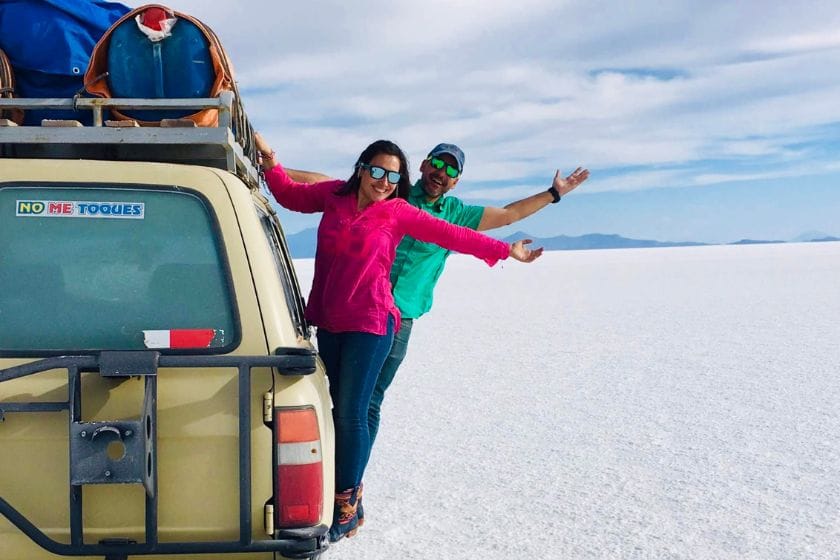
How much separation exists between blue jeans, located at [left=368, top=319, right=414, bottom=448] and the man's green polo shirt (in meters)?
0.21

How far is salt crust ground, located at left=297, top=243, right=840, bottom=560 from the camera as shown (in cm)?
425

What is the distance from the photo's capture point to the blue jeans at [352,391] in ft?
11.5

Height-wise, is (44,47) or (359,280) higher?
(44,47)

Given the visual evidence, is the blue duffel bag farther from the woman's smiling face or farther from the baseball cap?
the baseball cap

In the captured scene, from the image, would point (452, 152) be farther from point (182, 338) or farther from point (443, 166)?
point (182, 338)

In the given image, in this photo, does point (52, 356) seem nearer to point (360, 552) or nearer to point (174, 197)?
point (174, 197)

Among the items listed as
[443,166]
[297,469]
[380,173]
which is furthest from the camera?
[443,166]

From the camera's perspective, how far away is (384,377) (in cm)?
432

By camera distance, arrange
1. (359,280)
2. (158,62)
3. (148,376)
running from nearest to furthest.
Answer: (148,376) < (158,62) < (359,280)

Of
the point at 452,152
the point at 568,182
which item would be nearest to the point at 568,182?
the point at 568,182

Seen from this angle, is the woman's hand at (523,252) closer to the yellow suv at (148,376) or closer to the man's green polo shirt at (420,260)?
the man's green polo shirt at (420,260)

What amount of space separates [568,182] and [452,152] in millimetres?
892

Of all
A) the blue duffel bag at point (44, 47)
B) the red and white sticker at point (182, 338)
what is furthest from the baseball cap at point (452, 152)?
the red and white sticker at point (182, 338)

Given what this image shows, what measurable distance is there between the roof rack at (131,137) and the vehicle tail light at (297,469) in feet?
3.00
